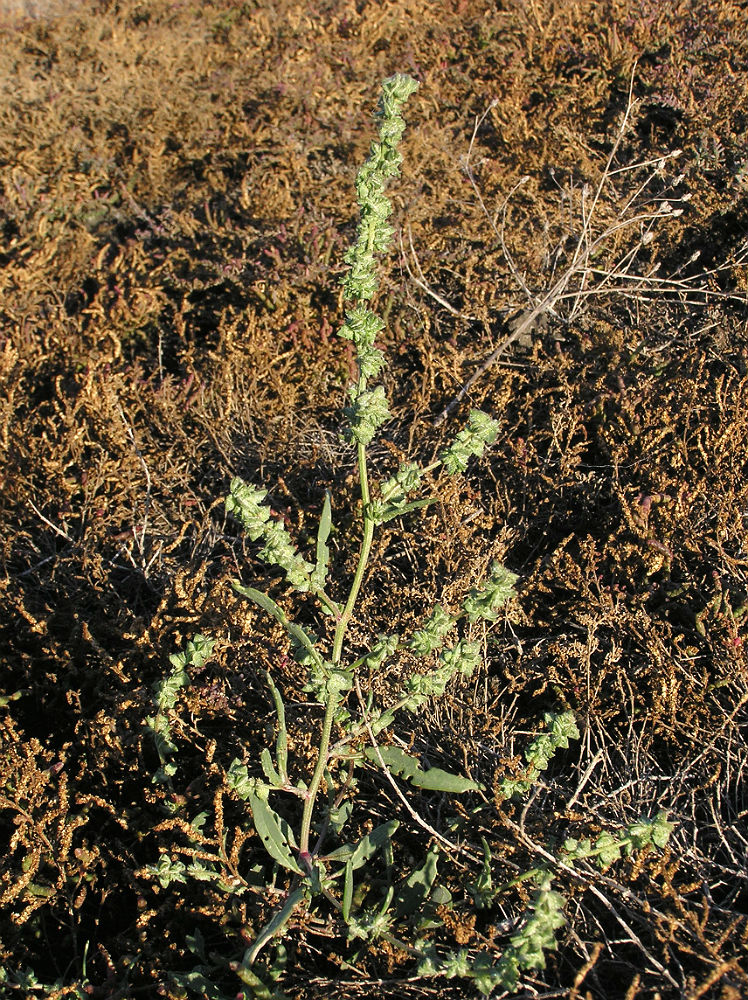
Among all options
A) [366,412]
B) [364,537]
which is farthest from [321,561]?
[366,412]

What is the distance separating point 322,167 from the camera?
12.3ft

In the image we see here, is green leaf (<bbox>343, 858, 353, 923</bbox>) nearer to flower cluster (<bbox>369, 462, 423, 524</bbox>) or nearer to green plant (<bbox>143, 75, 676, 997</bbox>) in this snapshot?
green plant (<bbox>143, 75, 676, 997</bbox>)

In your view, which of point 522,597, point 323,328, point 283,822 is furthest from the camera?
point 323,328

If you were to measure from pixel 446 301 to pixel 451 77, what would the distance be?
167cm

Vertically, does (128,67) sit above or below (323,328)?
above

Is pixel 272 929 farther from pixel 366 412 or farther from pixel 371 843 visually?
pixel 366 412

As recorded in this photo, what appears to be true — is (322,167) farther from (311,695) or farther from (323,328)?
(311,695)

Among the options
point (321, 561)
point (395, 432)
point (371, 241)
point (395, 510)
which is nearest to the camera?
point (371, 241)

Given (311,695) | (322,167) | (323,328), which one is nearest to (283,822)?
Answer: (311,695)

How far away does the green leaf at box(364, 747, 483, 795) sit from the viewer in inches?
64.5

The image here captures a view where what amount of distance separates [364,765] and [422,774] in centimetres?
27

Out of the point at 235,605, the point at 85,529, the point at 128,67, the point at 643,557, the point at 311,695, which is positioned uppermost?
the point at 128,67

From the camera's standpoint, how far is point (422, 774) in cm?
167

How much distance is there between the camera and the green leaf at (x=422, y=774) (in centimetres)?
164
